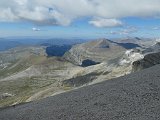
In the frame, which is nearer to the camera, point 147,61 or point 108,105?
point 108,105

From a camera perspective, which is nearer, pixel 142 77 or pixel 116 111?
pixel 116 111

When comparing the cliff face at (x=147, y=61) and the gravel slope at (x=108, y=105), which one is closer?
the gravel slope at (x=108, y=105)

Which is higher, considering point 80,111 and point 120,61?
point 80,111

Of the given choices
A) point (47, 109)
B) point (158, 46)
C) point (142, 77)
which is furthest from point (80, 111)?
point (158, 46)

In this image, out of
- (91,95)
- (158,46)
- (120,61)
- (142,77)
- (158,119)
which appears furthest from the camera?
(120,61)

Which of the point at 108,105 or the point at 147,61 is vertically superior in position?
the point at 108,105

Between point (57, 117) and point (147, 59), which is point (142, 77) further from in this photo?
point (147, 59)

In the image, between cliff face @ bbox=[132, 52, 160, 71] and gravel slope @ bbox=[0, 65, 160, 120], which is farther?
cliff face @ bbox=[132, 52, 160, 71]

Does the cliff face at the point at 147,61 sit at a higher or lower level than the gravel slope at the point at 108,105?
lower
